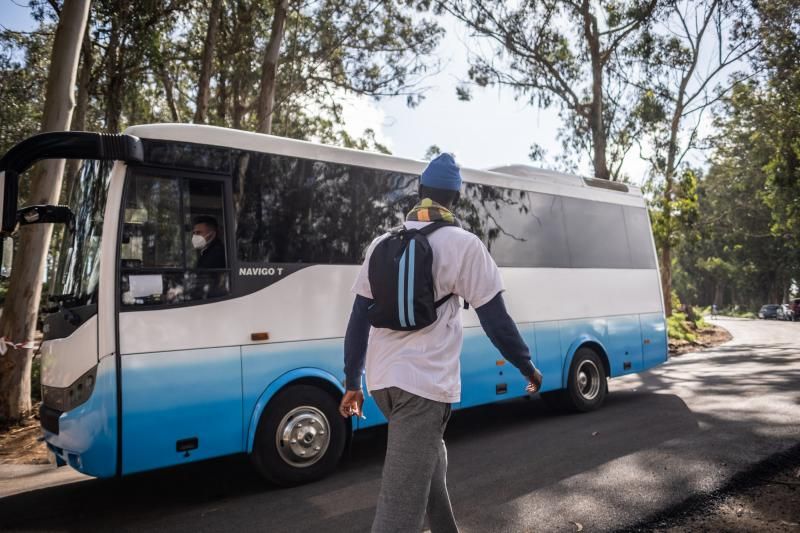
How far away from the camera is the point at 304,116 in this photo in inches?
888

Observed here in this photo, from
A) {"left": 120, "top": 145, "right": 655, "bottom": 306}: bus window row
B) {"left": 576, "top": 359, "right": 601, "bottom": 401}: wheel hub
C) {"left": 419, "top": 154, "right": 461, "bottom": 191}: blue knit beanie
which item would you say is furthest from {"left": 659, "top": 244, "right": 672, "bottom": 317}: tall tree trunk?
{"left": 419, "top": 154, "right": 461, "bottom": 191}: blue knit beanie

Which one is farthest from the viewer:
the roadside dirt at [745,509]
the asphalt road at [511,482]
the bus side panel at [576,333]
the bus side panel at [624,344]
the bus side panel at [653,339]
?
the bus side panel at [653,339]

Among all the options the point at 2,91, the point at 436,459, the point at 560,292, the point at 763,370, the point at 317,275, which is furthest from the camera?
the point at 2,91

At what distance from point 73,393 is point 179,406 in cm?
79

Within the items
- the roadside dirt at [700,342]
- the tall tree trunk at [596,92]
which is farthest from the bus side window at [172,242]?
the tall tree trunk at [596,92]

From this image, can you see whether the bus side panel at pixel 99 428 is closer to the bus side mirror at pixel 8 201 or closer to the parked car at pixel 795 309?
the bus side mirror at pixel 8 201

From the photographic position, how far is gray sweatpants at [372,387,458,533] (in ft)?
8.88

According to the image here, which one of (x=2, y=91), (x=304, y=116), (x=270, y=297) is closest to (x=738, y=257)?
(x=304, y=116)

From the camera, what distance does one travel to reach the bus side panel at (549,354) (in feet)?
26.7

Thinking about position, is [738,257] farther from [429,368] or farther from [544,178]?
[429,368]

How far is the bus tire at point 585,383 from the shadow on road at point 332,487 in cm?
55

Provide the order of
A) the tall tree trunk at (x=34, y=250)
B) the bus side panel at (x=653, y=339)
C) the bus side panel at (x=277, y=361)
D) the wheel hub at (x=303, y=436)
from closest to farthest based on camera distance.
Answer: the bus side panel at (x=277, y=361)
the wheel hub at (x=303, y=436)
the tall tree trunk at (x=34, y=250)
the bus side panel at (x=653, y=339)

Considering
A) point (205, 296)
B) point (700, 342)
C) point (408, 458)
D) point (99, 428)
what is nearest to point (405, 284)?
point (408, 458)

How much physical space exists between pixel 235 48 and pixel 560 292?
12205mm
